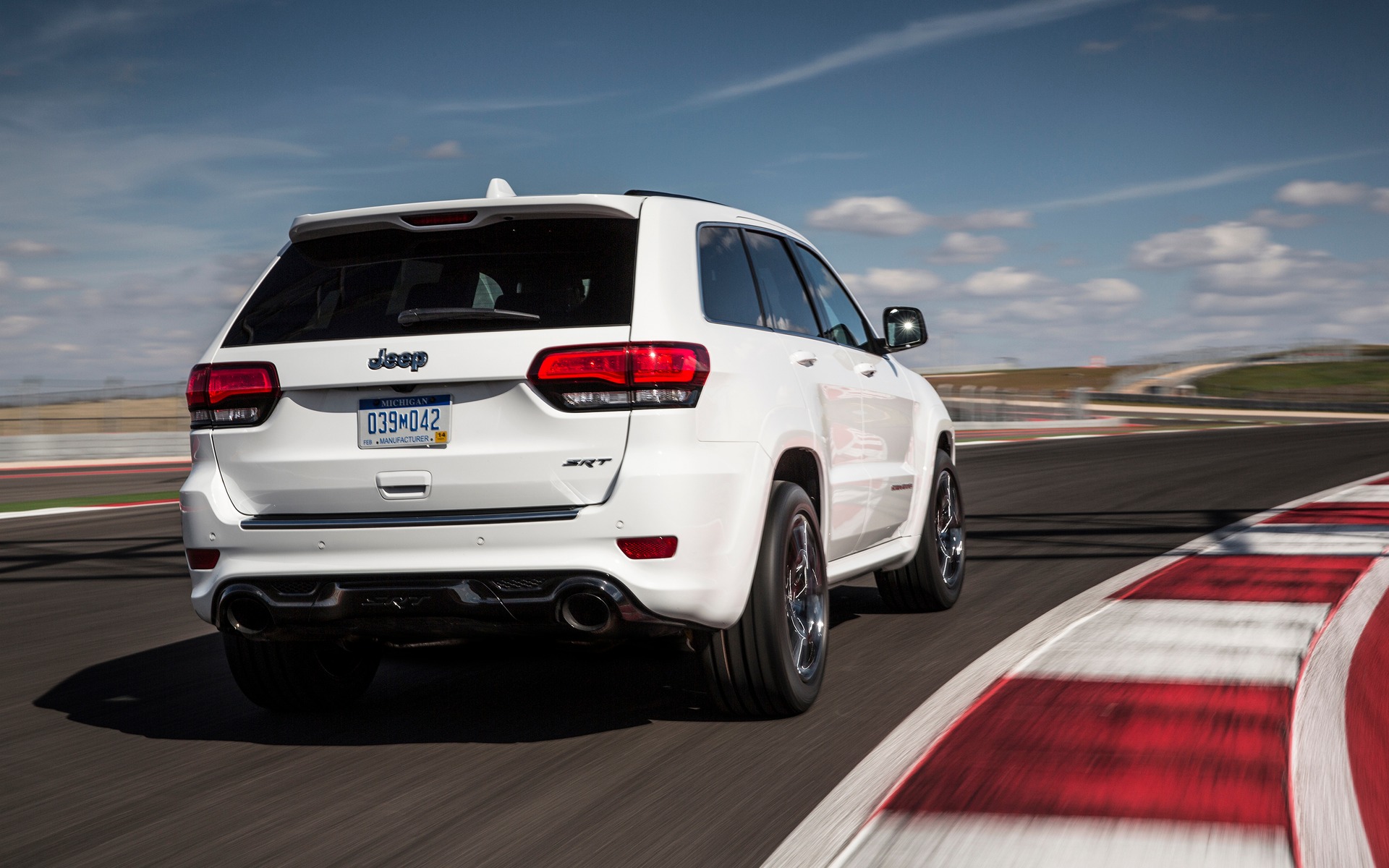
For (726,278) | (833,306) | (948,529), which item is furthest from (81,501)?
(726,278)

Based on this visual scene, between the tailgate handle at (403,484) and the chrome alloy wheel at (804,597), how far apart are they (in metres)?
1.28

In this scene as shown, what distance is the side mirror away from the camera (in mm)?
6395

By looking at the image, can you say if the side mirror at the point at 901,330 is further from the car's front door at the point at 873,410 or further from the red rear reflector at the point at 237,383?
the red rear reflector at the point at 237,383

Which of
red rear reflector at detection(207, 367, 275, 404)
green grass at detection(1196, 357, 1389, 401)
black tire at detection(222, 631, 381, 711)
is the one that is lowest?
green grass at detection(1196, 357, 1389, 401)

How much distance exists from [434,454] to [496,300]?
1.76 feet

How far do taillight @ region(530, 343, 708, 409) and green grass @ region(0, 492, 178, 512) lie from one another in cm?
1270

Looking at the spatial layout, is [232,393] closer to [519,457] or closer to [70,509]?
[519,457]

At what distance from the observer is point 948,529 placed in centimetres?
710

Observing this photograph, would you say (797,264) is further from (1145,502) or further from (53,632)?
(1145,502)

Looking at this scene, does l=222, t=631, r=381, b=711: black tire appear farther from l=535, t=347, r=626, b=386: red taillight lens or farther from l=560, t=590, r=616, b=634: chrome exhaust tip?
l=535, t=347, r=626, b=386: red taillight lens

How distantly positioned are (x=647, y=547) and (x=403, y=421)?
2.88 ft

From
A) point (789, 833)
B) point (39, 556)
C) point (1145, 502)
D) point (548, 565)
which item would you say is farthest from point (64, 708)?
point (1145, 502)

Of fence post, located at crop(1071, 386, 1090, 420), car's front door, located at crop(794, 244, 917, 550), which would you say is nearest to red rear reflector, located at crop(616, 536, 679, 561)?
car's front door, located at crop(794, 244, 917, 550)

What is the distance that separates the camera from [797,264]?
5707 millimetres
